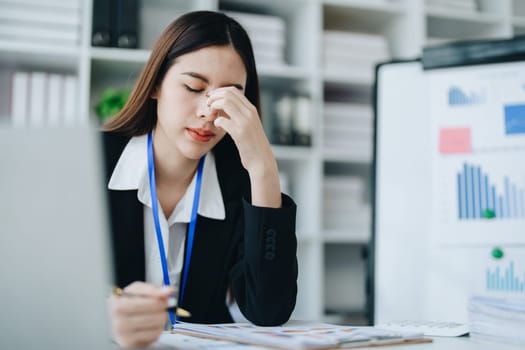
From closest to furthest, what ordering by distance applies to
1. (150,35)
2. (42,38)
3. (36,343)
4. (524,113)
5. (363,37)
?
(36,343)
(524,113)
(42,38)
(150,35)
(363,37)

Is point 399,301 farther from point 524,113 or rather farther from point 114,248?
point 114,248

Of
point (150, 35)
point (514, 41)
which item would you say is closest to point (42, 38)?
point (150, 35)

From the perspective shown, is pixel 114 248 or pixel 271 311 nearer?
pixel 271 311

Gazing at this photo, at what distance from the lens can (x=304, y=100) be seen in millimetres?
2611

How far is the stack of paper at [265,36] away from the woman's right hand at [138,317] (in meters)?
2.09

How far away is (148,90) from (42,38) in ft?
4.16

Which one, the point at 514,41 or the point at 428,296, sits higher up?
the point at 514,41

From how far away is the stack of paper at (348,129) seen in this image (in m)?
2.78

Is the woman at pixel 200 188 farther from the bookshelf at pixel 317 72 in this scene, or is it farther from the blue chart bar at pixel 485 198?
the bookshelf at pixel 317 72

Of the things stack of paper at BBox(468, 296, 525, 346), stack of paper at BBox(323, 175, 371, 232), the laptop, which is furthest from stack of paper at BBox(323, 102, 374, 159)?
the laptop

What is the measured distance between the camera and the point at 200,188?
52.0 inches

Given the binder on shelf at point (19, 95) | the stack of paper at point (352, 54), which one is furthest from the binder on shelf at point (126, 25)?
the stack of paper at point (352, 54)

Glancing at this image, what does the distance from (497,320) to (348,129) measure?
6.48 ft

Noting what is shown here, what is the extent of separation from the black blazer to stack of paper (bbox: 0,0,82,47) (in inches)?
48.3
